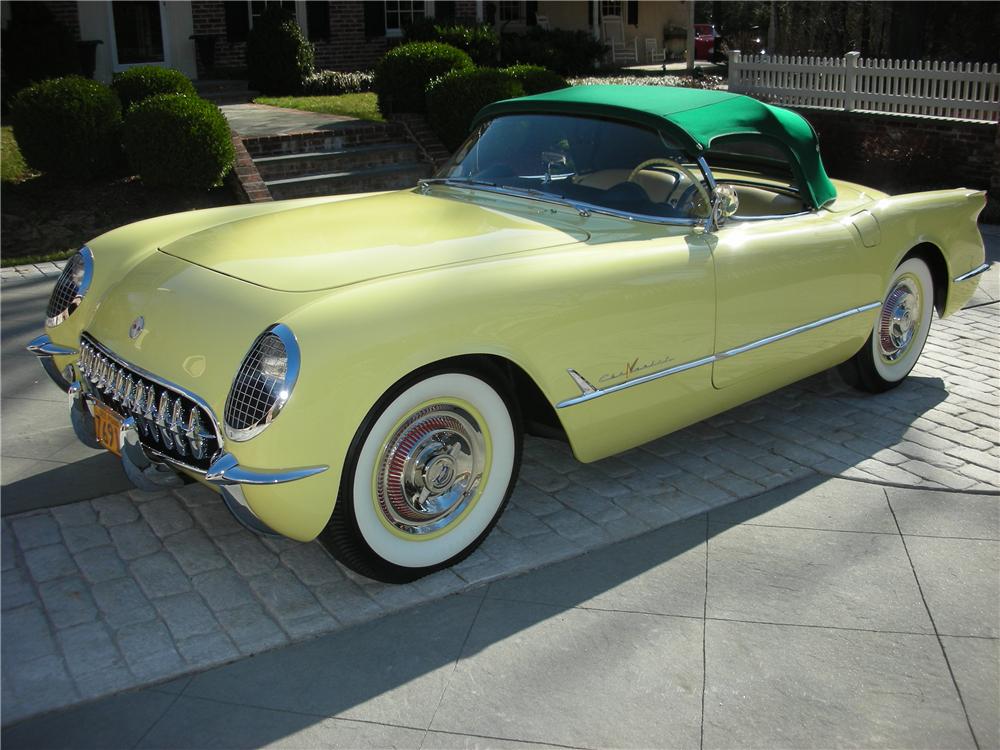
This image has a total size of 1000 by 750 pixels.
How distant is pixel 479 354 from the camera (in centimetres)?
333

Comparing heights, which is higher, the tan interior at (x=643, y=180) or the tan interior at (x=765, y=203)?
the tan interior at (x=643, y=180)

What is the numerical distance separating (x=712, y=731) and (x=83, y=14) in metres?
15.5

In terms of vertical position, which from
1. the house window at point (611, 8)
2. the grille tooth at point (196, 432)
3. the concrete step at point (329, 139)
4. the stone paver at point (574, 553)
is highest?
the house window at point (611, 8)

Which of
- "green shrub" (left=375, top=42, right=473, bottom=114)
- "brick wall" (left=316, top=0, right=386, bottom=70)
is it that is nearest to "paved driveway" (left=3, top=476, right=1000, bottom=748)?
"green shrub" (left=375, top=42, right=473, bottom=114)

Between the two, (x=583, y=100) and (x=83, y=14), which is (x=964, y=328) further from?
(x=83, y=14)

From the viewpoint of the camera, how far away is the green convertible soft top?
4.17 m

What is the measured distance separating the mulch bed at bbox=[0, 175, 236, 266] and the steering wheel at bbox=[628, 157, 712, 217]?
5936 millimetres

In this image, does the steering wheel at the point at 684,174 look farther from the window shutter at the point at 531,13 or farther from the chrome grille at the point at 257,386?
the window shutter at the point at 531,13

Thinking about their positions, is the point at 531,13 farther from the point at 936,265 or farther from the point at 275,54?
the point at 936,265

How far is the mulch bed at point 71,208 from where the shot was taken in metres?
8.66

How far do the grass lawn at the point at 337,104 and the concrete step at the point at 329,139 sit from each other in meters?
0.49

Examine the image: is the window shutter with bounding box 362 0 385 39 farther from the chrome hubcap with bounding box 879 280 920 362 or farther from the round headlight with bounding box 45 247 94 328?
the round headlight with bounding box 45 247 94 328

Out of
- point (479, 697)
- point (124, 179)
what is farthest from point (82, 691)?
point (124, 179)

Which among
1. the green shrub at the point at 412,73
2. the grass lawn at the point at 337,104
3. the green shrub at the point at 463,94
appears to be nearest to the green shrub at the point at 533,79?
the green shrub at the point at 463,94
